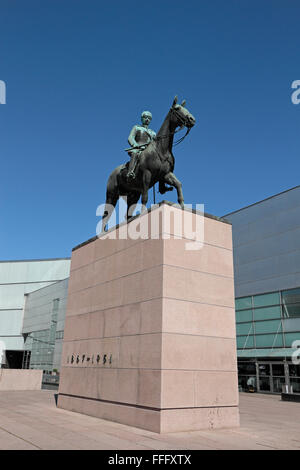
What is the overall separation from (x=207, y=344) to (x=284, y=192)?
2342cm

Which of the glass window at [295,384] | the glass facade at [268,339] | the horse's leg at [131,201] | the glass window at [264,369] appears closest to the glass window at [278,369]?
the glass facade at [268,339]

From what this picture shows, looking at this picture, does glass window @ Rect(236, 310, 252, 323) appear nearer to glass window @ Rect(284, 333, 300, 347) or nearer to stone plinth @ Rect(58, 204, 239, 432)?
glass window @ Rect(284, 333, 300, 347)

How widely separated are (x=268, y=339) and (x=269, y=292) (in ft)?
12.0

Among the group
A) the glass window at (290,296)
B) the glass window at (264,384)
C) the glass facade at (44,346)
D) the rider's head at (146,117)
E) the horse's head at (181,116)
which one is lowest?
the glass window at (264,384)

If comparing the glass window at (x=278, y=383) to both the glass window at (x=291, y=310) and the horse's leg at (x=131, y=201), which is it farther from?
the horse's leg at (x=131, y=201)

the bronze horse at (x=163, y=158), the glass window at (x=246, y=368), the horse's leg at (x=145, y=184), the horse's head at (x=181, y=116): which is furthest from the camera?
the glass window at (x=246, y=368)

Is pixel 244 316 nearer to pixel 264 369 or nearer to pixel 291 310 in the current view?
pixel 264 369

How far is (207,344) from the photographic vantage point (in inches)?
420

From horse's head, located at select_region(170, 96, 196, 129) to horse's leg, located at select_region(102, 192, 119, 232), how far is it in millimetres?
4169

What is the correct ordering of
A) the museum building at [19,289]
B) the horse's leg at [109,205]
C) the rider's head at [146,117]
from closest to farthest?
the rider's head at [146,117], the horse's leg at [109,205], the museum building at [19,289]

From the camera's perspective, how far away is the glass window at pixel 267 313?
99.5 ft

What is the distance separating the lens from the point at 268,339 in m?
30.5

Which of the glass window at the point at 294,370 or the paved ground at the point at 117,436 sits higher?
the glass window at the point at 294,370
